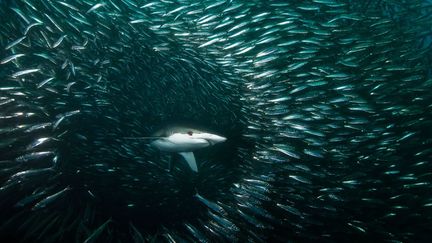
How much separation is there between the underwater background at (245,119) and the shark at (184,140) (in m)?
0.32

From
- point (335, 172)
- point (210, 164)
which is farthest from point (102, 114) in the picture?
point (335, 172)

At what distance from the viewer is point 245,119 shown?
845 cm

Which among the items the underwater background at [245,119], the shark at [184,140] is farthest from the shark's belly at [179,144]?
the underwater background at [245,119]

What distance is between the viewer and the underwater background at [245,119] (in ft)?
19.7

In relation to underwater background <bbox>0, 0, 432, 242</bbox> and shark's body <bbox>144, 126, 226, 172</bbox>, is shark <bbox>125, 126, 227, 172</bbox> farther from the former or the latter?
underwater background <bbox>0, 0, 432, 242</bbox>

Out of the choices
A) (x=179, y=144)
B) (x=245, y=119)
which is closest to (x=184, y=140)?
(x=179, y=144)

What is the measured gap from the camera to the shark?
522 cm

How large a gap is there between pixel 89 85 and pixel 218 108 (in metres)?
3.86

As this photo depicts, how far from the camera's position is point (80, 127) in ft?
21.7

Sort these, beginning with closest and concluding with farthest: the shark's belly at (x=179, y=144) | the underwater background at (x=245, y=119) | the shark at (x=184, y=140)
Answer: the shark at (x=184, y=140), the shark's belly at (x=179, y=144), the underwater background at (x=245, y=119)

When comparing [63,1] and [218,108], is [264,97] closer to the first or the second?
[218,108]

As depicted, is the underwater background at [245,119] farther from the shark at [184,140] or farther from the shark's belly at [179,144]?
the shark's belly at [179,144]

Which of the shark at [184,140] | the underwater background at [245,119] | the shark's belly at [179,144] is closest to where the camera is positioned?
the shark at [184,140]

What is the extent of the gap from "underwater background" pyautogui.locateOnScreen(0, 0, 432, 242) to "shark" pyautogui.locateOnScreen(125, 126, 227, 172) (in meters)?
0.32
